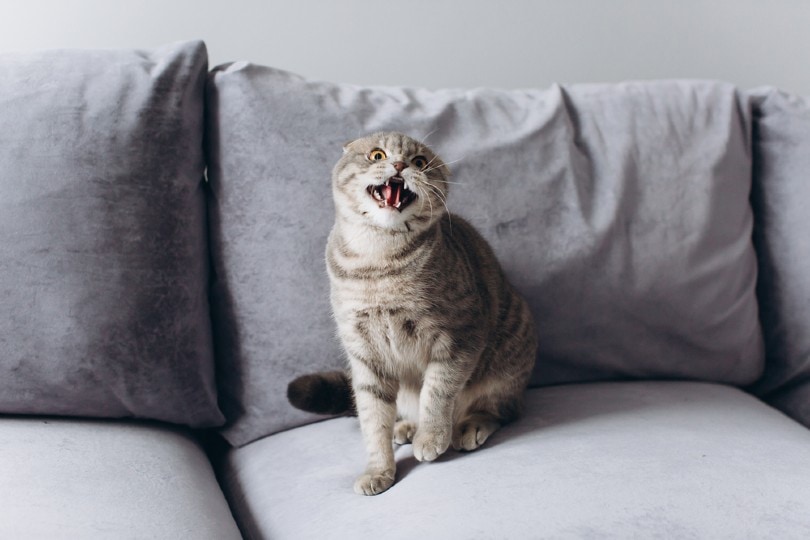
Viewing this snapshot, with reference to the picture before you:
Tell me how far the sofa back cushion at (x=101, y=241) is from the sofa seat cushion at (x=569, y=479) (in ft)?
0.89

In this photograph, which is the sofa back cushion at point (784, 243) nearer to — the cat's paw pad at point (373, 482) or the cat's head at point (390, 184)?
the cat's head at point (390, 184)

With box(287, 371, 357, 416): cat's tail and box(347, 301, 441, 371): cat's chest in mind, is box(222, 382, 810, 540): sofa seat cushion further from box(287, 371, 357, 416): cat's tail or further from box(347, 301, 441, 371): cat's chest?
box(347, 301, 441, 371): cat's chest

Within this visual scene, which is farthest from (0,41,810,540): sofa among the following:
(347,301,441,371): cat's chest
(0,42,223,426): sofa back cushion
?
(347,301,441,371): cat's chest

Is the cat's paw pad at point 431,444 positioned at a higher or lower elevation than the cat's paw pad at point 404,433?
higher

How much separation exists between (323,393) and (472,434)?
275 mm

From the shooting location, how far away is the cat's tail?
4.08 ft

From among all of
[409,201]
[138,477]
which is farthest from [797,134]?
[138,477]

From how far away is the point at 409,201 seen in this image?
111cm

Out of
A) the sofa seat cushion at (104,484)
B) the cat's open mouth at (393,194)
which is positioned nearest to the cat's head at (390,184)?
the cat's open mouth at (393,194)

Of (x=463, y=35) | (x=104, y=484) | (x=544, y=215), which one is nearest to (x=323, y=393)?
(x=104, y=484)

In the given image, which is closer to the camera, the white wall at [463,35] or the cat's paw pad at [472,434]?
the cat's paw pad at [472,434]

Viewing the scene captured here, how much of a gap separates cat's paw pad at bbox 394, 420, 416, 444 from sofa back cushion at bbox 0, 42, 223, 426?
363mm

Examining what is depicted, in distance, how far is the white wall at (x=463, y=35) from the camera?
65.0 inches

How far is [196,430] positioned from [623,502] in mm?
843
